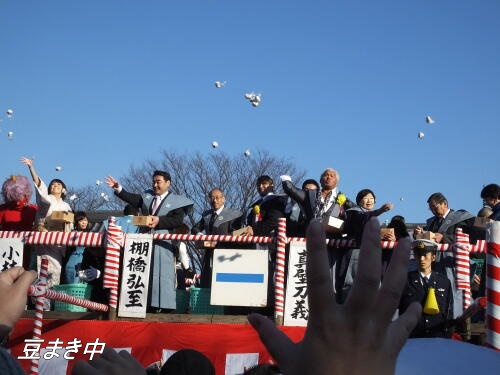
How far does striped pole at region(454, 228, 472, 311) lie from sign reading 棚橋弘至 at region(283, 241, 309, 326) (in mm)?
1700

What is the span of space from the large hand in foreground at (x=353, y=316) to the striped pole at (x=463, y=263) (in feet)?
20.3

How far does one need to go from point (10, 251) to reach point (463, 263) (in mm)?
5367

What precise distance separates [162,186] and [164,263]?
4.01 feet

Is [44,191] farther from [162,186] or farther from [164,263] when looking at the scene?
[164,263]

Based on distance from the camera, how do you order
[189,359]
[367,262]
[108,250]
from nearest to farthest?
[367,262] < [189,359] < [108,250]

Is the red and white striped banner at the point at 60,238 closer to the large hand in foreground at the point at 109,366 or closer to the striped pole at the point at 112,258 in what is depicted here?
the striped pole at the point at 112,258

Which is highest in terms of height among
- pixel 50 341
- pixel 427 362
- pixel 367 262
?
pixel 367 262

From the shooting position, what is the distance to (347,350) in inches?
42.6

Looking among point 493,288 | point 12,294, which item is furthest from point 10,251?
point 12,294

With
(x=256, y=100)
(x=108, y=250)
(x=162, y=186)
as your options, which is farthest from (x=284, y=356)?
(x=256, y=100)

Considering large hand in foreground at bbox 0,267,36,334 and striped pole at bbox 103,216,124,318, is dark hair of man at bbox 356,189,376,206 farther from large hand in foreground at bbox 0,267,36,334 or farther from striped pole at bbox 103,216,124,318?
large hand in foreground at bbox 0,267,36,334

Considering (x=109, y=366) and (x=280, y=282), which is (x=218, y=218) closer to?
(x=280, y=282)

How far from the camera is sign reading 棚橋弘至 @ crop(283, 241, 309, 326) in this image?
7.18m

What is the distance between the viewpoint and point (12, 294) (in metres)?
1.57
